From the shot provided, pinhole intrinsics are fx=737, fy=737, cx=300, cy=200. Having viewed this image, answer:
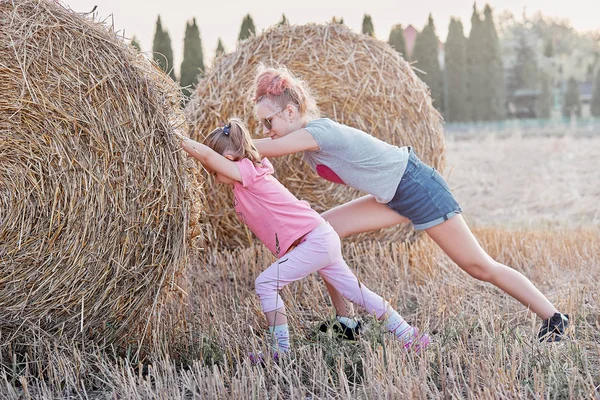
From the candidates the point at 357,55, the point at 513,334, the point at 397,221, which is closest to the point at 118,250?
the point at 397,221

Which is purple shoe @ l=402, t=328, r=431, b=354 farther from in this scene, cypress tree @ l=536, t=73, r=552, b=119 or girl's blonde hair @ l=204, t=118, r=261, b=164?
cypress tree @ l=536, t=73, r=552, b=119

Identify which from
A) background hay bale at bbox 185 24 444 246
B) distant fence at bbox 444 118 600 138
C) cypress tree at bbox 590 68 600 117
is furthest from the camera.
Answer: cypress tree at bbox 590 68 600 117

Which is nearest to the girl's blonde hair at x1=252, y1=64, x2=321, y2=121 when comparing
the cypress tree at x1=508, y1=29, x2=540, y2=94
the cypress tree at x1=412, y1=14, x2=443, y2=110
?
the cypress tree at x1=412, y1=14, x2=443, y2=110

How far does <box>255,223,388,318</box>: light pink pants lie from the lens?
3.47 meters

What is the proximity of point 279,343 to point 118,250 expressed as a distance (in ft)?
2.80

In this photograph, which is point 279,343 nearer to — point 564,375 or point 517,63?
point 564,375

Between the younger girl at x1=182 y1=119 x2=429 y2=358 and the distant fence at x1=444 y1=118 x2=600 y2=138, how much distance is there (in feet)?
59.0

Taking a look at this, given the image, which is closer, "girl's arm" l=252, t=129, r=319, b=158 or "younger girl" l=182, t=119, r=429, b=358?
"younger girl" l=182, t=119, r=429, b=358

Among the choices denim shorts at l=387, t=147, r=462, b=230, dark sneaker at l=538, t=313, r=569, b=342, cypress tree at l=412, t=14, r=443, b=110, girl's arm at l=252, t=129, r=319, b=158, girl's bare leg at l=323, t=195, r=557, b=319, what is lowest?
dark sneaker at l=538, t=313, r=569, b=342

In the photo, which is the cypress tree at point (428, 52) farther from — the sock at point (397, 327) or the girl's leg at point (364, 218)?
the sock at point (397, 327)

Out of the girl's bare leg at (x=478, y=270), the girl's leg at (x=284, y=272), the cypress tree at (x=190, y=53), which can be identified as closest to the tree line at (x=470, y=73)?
the cypress tree at (x=190, y=53)

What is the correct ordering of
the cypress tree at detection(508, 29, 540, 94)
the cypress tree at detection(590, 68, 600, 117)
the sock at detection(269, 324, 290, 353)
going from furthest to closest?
the cypress tree at detection(508, 29, 540, 94) < the cypress tree at detection(590, 68, 600, 117) < the sock at detection(269, 324, 290, 353)

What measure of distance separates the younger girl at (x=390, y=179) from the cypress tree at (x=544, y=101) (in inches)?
1032

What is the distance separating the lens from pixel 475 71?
987 inches
